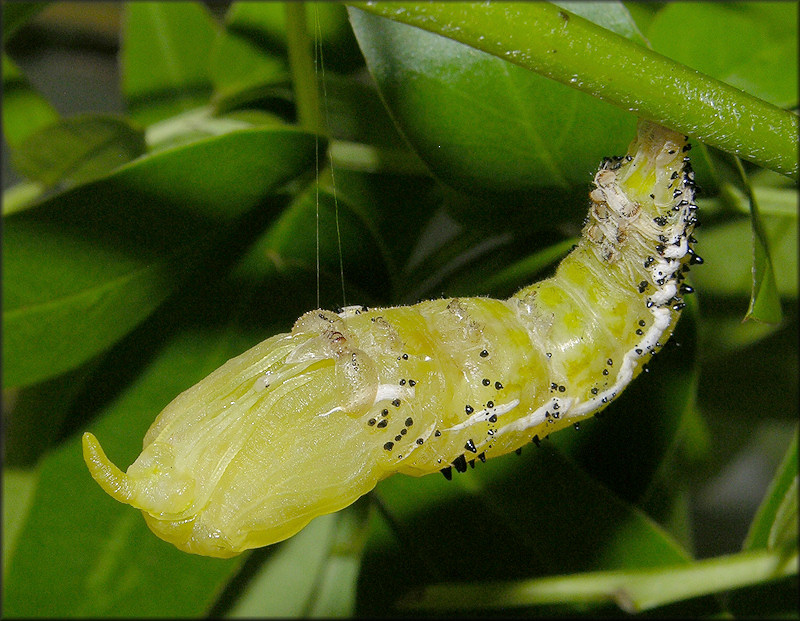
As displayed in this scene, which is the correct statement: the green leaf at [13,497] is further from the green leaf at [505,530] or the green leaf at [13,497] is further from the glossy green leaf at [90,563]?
the green leaf at [505,530]

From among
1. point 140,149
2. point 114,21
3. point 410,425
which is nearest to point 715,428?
point 410,425

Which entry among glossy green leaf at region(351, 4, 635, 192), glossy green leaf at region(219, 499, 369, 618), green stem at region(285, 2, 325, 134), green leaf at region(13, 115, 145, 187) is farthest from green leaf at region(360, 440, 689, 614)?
green leaf at region(13, 115, 145, 187)

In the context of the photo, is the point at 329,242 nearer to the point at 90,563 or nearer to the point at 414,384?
the point at 414,384

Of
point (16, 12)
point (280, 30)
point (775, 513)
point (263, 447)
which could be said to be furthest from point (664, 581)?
point (16, 12)

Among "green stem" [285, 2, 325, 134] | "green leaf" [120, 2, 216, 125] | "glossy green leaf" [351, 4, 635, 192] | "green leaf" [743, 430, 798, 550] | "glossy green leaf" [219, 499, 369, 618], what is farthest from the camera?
"green leaf" [120, 2, 216, 125]

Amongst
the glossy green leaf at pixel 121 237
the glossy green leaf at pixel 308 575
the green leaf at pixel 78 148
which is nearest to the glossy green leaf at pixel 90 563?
the glossy green leaf at pixel 308 575

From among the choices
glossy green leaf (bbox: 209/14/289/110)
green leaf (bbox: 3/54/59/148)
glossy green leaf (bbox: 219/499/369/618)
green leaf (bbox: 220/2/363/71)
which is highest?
green leaf (bbox: 220/2/363/71)

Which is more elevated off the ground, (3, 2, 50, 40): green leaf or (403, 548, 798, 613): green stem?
(3, 2, 50, 40): green leaf

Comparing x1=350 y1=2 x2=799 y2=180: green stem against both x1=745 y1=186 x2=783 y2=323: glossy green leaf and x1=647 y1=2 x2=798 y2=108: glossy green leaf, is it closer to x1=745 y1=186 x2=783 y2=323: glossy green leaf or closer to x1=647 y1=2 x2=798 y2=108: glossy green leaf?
x1=745 y1=186 x2=783 y2=323: glossy green leaf
